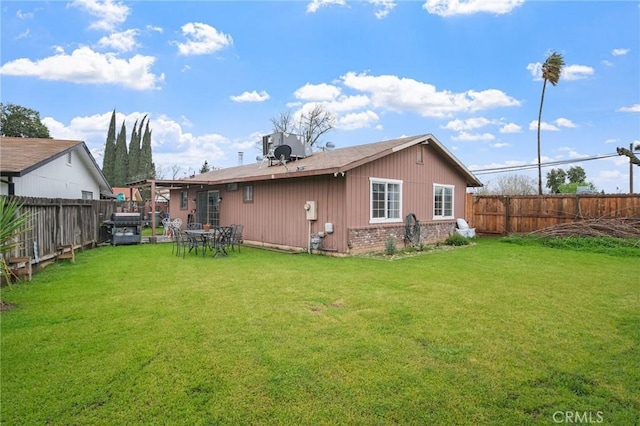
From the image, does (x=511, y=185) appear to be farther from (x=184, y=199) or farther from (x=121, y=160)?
(x=121, y=160)

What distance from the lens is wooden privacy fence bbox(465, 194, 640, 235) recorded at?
11781 mm

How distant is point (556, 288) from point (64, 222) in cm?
1050

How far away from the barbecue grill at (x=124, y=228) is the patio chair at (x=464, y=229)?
11.2 m

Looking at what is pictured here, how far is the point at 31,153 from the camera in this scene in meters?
10.8

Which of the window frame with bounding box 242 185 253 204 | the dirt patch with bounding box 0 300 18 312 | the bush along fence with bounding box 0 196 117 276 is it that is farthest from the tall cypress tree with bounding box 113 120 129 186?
the dirt patch with bounding box 0 300 18 312

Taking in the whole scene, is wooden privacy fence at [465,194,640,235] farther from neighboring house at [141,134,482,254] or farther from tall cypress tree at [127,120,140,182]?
tall cypress tree at [127,120,140,182]

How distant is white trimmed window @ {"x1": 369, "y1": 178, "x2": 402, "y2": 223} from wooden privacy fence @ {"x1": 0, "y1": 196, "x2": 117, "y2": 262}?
24.7 ft

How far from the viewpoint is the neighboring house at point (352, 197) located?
9570 millimetres

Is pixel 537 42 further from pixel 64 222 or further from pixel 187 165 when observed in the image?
pixel 187 165

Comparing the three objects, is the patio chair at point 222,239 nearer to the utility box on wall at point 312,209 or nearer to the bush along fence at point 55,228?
the utility box on wall at point 312,209

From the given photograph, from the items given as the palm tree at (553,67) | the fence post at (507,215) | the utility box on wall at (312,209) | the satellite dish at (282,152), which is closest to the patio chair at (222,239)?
the utility box on wall at (312,209)

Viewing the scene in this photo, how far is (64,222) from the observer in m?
8.90

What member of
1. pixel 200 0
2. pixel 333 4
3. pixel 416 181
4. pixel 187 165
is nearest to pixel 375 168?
pixel 416 181

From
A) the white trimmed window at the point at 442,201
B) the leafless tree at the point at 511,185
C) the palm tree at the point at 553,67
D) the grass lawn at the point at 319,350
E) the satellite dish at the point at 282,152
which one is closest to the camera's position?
the grass lawn at the point at 319,350
